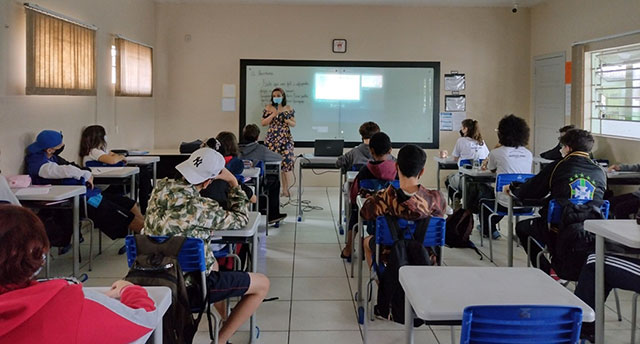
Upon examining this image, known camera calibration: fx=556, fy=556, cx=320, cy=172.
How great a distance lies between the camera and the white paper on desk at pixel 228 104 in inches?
333

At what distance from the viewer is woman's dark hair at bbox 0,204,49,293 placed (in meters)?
1.23

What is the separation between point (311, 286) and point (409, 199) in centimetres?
139

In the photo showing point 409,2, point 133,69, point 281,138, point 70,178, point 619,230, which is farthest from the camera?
point 409,2

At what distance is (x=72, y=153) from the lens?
18.2 ft

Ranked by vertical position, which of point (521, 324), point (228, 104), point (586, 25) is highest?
point (586, 25)

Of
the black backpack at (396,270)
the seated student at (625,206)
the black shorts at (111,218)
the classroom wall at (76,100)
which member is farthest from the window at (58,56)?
the seated student at (625,206)

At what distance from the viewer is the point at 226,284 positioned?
2.52 meters

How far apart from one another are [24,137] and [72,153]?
35.8 inches

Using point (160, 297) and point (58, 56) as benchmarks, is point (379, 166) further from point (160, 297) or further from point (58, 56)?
point (58, 56)

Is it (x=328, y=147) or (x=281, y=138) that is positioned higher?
(x=281, y=138)

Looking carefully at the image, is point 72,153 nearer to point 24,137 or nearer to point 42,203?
point 24,137

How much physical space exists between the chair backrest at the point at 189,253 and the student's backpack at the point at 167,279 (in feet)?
0.22

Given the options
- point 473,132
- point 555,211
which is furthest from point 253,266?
point 473,132

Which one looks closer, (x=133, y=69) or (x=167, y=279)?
(x=167, y=279)
